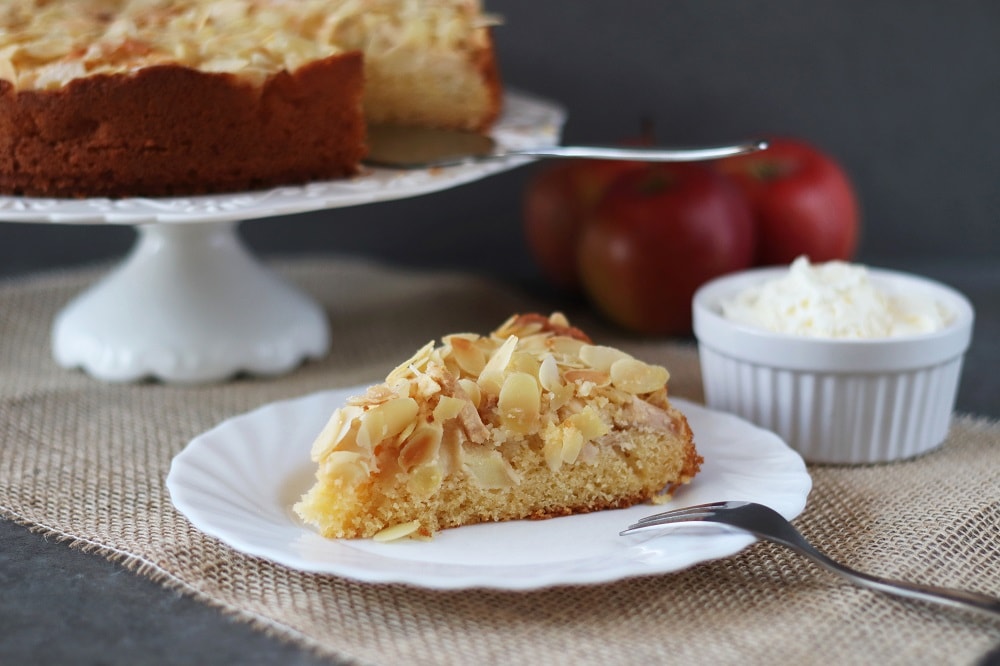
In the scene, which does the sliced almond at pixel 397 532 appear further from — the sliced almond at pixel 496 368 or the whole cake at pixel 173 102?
the whole cake at pixel 173 102

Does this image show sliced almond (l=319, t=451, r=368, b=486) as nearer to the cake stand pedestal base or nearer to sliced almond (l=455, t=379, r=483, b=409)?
sliced almond (l=455, t=379, r=483, b=409)

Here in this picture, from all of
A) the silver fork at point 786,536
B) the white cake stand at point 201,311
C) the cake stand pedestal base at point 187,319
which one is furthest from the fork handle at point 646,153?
the silver fork at point 786,536

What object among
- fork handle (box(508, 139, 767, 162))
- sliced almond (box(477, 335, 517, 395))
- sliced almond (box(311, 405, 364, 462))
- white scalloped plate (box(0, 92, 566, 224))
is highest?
fork handle (box(508, 139, 767, 162))

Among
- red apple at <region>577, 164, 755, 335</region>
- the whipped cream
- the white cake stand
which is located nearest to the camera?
the whipped cream

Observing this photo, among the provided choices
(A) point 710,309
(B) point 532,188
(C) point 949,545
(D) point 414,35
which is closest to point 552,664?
(C) point 949,545

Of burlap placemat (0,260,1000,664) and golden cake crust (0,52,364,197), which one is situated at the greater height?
golden cake crust (0,52,364,197)

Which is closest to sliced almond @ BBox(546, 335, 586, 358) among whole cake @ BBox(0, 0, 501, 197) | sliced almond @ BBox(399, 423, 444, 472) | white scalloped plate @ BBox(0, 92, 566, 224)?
sliced almond @ BBox(399, 423, 444, 472)

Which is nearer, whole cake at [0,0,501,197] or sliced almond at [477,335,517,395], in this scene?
sliced almond at [477,335,517,395]
